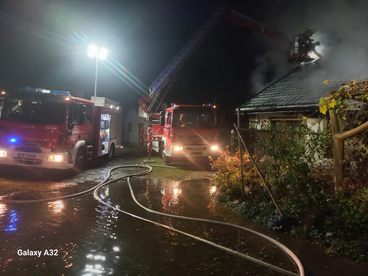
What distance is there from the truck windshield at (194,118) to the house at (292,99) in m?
1.37

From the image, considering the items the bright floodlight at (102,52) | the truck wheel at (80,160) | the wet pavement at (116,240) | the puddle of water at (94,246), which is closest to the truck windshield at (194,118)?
the truck wheel at (80,160)

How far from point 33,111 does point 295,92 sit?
969cm

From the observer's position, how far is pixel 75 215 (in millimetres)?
6668

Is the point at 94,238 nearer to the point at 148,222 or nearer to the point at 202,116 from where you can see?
the point at 148,222

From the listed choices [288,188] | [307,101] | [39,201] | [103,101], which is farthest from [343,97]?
[103,101]

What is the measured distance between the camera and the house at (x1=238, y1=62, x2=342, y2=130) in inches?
435

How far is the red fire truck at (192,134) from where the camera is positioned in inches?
553

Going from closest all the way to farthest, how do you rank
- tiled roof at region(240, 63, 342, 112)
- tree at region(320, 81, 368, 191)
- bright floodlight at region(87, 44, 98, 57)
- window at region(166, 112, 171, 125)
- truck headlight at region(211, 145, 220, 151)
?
tree at region(320, 81, 368, 191), tiled roof at region(240, 63, 342, 112), truck headlight at region(211, 145, 220, 151), window at region(166, 112, 171, 125), bright floodlight at region(87, 44, 98, 57)

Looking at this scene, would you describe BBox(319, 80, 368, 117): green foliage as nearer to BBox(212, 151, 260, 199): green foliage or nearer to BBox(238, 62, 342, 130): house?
BBox(212, 151, 260, 199): green foliage

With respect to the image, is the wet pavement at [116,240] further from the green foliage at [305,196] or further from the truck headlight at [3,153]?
the truck headlight at [3,153]

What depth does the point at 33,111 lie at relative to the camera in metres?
10.7

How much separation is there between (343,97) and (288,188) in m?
2.08

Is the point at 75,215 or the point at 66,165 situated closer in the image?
the point at 75,215

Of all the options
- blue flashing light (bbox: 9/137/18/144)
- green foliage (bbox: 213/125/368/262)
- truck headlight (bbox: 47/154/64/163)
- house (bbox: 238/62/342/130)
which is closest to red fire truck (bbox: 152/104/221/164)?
house (bbox: 238/62/342/130)
